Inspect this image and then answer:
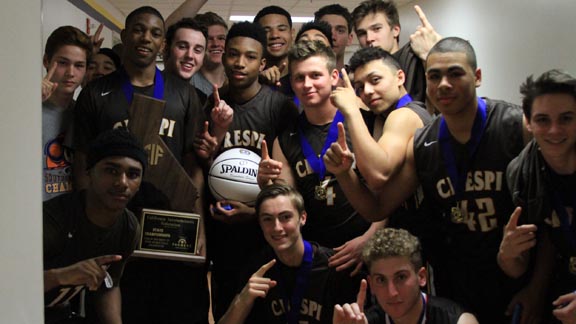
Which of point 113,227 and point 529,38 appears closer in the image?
point 113,227

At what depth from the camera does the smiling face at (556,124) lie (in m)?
2.02

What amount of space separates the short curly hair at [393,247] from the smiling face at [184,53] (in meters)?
1.32

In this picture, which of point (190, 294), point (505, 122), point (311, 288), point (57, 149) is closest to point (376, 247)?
point (311, 288)

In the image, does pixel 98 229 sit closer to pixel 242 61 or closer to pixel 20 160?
pixel 20 160

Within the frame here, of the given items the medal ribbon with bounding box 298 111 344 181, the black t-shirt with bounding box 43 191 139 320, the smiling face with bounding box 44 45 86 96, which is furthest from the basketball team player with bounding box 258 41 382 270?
the smiling face with bounding box 44 45 86 96

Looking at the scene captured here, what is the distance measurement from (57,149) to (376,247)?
1412mm

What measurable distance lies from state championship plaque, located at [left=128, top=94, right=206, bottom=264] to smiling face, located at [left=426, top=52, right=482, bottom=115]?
1182mm

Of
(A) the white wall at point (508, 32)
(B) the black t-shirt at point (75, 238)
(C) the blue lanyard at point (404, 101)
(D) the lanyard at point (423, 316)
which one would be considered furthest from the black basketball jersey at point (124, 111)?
(A) the white wall at point (508, 32)

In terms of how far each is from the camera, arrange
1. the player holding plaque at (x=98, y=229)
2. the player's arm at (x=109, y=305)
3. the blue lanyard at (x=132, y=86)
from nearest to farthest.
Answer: the player holding plaque at (x=98, y=229) < the player's arm at (x=109, y=305) < the blue lanyard at (x=132, y=86)

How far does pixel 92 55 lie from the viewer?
2.77 meters

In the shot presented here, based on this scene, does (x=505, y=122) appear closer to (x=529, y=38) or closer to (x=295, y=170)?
(x=295, y=170)

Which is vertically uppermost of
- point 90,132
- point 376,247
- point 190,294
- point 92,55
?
point 92,55

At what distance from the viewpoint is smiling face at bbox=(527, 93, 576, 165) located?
202 centimetres

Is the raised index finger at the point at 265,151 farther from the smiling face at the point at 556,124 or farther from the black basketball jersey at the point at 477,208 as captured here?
the smiling face at the point at 556,124
